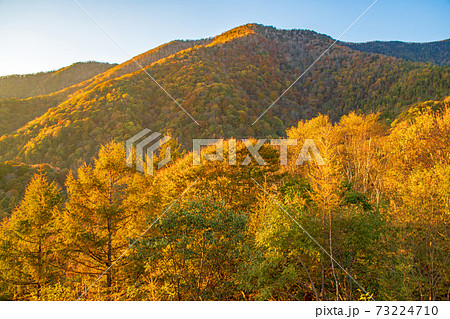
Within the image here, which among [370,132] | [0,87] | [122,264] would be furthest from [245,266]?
[0,87]

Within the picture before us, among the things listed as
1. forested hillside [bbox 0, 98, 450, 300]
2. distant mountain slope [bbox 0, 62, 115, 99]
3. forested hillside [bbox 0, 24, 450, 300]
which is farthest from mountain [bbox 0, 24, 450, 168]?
forested hillside [bbox 0, 98, 450, 300]

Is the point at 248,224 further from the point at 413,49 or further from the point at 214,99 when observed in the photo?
the point at 413,49

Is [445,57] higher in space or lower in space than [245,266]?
higher

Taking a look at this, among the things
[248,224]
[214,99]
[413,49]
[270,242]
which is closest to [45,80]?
[214,99]

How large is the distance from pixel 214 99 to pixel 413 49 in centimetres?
10405

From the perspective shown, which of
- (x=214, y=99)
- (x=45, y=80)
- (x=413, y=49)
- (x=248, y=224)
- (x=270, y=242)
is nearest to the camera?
(x=270, y=242)

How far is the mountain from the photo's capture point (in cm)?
6706

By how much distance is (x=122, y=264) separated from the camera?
1938 centimetres

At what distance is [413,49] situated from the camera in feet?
413

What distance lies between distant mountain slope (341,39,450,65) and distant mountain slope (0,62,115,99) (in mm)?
123184

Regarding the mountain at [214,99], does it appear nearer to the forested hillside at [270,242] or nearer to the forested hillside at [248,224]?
the forested hillside at [248,224]

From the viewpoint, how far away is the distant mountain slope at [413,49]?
382ft
